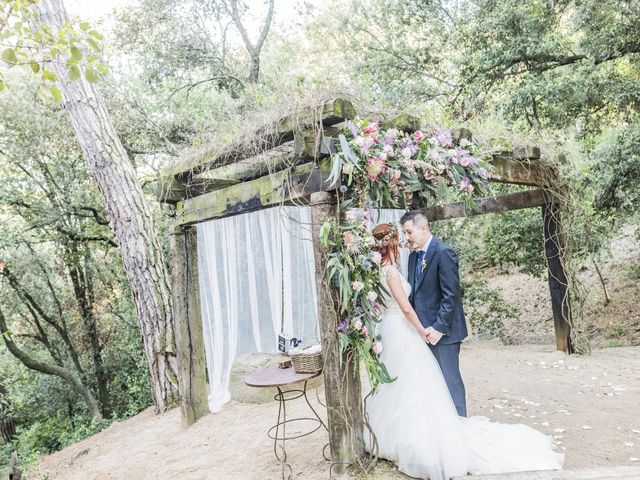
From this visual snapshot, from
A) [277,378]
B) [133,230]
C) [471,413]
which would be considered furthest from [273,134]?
[133,230]

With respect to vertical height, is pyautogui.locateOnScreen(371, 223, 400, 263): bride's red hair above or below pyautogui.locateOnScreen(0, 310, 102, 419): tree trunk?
above

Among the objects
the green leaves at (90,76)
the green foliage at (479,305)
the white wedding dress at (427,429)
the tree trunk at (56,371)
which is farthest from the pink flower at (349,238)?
the tree trunk at (56,371)

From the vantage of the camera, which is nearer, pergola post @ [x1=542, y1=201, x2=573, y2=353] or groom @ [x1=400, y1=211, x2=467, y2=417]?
groom @ [x1=400, y1=211, x2=467, y2=417]

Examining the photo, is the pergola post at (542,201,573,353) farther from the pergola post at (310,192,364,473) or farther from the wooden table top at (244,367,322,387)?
the wooden table top at (244,367,322,387)

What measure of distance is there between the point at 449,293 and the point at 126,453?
12.7 feet

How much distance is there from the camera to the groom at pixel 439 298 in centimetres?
351

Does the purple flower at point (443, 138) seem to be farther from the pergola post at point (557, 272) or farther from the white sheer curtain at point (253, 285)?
the pergola post at point (557, 272)

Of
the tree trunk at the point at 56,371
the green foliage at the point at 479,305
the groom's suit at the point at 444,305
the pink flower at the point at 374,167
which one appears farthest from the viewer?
the green foliage at the point at 479,305

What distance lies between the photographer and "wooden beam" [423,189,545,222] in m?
6.27

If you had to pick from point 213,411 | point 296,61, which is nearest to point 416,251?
point 213,411

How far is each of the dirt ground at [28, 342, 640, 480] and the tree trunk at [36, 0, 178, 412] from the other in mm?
676

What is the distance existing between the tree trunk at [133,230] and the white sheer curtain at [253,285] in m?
1.27

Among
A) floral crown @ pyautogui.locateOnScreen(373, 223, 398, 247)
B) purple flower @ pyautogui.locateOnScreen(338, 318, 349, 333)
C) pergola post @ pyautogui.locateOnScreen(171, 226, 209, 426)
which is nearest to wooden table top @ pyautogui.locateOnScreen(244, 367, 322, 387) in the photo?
purple flower @ pyautogui.locateOnScreen(338, 318, 349, 333)

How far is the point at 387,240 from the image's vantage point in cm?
347
